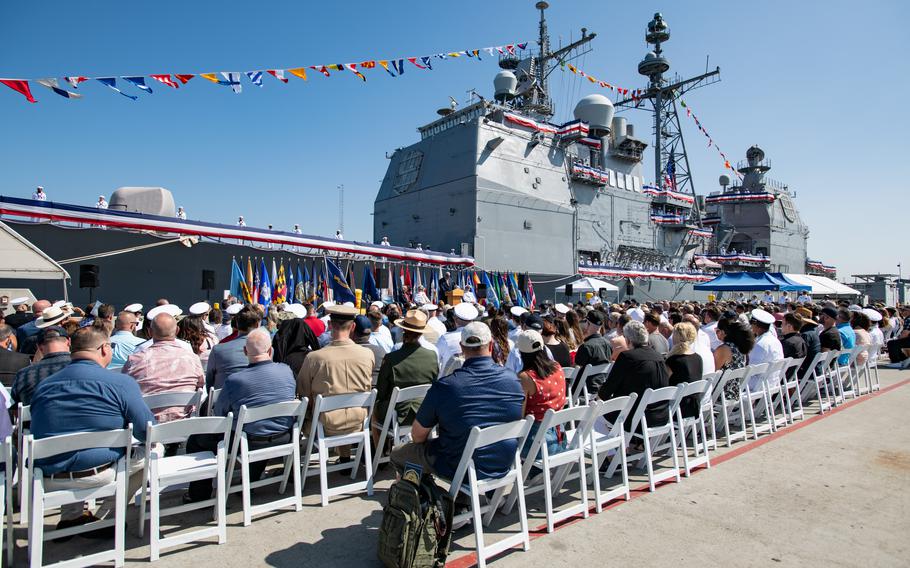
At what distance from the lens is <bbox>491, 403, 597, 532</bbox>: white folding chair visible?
137 inches

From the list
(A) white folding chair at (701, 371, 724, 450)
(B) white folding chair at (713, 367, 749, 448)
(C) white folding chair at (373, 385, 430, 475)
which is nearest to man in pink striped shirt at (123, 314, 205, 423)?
(C) white folding chair at (373, 385, 430, 475)

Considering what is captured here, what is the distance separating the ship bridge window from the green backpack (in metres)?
22.1

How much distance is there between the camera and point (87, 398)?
121 inches

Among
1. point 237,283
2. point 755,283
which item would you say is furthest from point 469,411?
point 755,283

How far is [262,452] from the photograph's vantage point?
3750 mm

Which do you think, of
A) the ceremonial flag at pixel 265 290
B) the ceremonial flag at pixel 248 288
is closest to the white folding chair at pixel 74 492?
the ceremonial flag at pixel 248 288

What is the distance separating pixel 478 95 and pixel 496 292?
998cm

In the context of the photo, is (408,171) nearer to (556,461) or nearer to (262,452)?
(262,452)

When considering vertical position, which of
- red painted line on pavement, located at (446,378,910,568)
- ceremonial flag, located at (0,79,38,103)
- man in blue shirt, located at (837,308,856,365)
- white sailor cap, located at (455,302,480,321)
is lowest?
red painted line on pavement, located at (446,378,910,568)

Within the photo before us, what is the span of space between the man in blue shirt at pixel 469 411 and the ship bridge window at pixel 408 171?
2159 centimetres

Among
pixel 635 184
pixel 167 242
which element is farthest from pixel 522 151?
pixel 167 242

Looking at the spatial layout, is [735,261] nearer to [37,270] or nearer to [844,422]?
[844,422]

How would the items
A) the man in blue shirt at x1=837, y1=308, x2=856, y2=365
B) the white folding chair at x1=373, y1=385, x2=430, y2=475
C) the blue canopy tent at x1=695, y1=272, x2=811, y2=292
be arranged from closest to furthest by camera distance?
the white folding chair at x1=373, y1=385, x2=430, y2=475 → the man in blue shirt at x1=837, y1=308, x2=856, y2=365 → the blue canopy tent at x1=695, y1=272, x2=811, y2=292

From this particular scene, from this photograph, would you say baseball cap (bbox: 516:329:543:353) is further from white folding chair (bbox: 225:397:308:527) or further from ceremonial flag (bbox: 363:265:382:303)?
ceremonial flag (bbox: 363:265:382:303)
